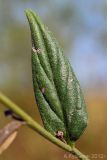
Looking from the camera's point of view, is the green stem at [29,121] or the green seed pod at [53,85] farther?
the green seed pod at [53,85]

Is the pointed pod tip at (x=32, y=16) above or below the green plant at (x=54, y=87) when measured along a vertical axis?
above

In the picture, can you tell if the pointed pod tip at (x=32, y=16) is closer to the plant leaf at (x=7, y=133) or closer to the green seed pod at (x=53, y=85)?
the green seed pod at (x=53, y=85)

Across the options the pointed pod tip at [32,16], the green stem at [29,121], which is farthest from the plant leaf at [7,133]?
the pointed pod tip at [32,16]

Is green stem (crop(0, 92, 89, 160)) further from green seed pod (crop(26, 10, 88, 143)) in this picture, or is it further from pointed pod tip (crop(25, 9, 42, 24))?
pointed pod tip (crop(25, 9, 42, 24))

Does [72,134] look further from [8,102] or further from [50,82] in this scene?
[8,102]

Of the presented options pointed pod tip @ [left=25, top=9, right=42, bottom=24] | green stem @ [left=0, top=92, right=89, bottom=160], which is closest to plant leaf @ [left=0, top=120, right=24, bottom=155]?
green stem @ [left=0, top=92, right=89, bottom=160]

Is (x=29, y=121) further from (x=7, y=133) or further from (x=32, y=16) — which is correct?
(x=32, y=16)

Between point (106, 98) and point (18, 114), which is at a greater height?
point (18, 114)

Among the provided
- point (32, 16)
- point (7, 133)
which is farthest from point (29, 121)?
point (32, 16)

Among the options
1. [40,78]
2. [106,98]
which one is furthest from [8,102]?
[106,98]
